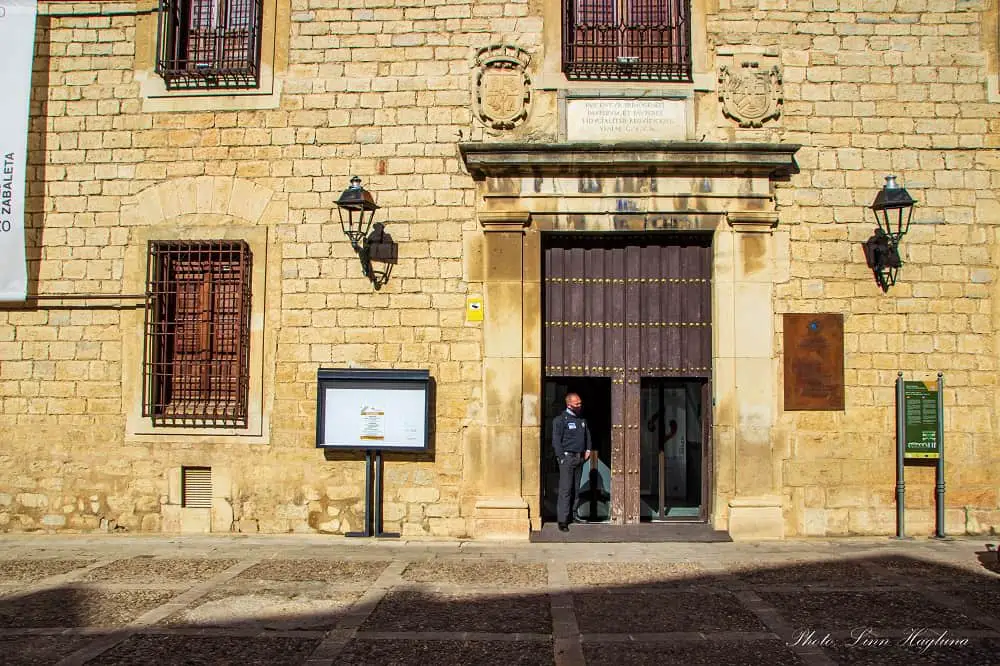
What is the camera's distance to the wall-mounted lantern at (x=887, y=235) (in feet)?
24.2

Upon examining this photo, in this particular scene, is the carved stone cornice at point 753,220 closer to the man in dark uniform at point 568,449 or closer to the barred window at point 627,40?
the barred window at point 627,40

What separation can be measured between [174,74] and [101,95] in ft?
2.87

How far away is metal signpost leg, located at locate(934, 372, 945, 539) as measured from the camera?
7355 millimetres

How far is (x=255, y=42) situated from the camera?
8.03 meters

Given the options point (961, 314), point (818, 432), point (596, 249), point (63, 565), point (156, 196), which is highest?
point (156, 196)

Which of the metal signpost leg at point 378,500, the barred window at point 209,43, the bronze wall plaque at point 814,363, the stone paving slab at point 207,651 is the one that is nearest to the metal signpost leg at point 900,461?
the bronze wall plaque at point 814,363

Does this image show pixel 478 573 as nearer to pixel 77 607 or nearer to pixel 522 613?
pixel 522 613

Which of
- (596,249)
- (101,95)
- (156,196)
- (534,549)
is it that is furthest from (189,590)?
(101,95)

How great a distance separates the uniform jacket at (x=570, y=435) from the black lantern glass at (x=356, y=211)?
109 inches

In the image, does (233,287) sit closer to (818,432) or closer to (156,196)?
(156,196)

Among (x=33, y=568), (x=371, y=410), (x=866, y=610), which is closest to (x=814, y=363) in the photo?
(x=866, y=610)

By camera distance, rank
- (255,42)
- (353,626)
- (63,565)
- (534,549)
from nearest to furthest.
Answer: (353,626) < (63,565) < (534,549) < (255,42)

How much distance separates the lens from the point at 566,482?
7.52 m

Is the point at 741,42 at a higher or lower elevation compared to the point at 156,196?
higher
